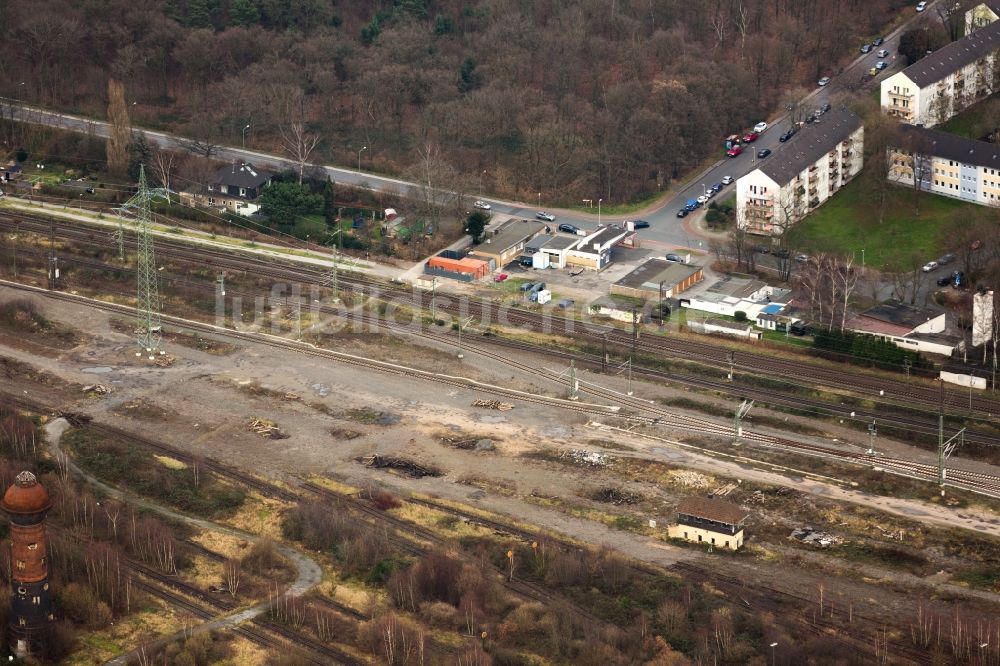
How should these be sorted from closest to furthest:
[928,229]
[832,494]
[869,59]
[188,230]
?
[832,494] < [928,229] < [188,230] < [869,59]

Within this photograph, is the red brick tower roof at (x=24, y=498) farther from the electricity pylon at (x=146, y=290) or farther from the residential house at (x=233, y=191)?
the residential house at (x=233, y=191)

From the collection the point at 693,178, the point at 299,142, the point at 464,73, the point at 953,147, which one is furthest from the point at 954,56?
the point at 299,142

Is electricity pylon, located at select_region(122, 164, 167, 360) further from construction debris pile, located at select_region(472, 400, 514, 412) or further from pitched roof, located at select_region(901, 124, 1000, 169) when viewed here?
pitched roof, located at select_region(901, 124, 1000, 169)

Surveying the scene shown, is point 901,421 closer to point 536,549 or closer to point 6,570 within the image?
point 536,549

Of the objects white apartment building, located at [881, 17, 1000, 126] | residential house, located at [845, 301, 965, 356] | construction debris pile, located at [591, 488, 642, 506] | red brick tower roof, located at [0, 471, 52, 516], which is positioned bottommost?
construction debris pile, located at [591, 488, 642, 506]

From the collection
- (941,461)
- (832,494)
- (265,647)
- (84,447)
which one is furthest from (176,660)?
(941,461)

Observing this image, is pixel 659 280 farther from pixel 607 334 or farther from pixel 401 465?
pixel 401 465

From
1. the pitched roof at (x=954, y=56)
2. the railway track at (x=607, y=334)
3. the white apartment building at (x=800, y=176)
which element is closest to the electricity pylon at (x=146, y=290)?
the railway track at (x=607, y=334)

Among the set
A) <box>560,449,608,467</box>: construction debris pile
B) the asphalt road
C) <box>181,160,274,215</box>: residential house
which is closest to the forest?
the asphalt road
